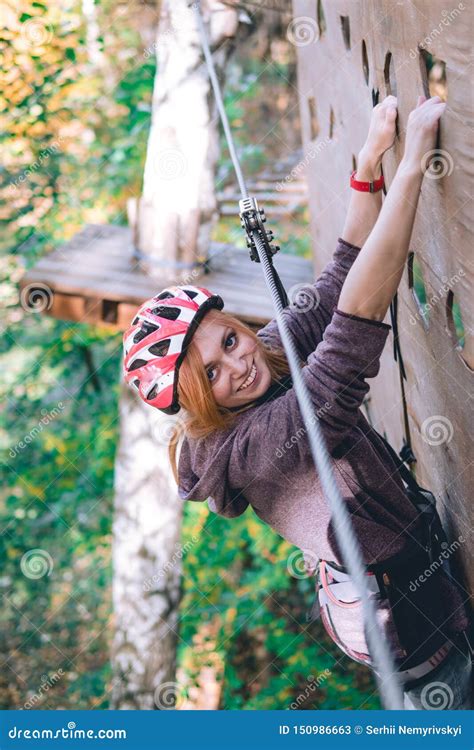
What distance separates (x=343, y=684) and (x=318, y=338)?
10.3 ft

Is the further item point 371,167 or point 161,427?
point 161,427

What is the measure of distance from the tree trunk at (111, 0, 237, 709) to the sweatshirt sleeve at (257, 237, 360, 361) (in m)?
1.79

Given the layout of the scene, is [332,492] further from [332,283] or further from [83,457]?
[83,457]

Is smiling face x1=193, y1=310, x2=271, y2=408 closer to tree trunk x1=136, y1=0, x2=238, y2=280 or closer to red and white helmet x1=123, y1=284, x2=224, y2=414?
red and white helmet x1=123, y1=284, x2=224, y2=414

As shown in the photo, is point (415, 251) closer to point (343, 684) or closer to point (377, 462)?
point (377, 462)

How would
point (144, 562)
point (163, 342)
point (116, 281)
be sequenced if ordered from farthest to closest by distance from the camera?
point (144, 562), point (116, 281), point (163, 342)

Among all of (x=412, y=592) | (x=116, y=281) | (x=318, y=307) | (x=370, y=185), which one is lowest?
(x=116, y=281)

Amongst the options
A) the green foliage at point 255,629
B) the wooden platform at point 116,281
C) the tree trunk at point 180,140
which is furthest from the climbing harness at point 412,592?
the green foliage at point 255,629

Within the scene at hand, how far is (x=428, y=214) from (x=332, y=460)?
0.50 m

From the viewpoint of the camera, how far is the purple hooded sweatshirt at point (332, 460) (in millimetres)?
1377

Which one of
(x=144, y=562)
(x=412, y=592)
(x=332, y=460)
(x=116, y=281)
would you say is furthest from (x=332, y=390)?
(x=144, y=562)

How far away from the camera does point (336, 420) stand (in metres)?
1.41

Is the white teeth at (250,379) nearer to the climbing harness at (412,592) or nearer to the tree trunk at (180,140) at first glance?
the climbing harness at (412,592)

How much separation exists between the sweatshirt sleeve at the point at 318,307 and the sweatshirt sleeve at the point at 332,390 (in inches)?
12.6
